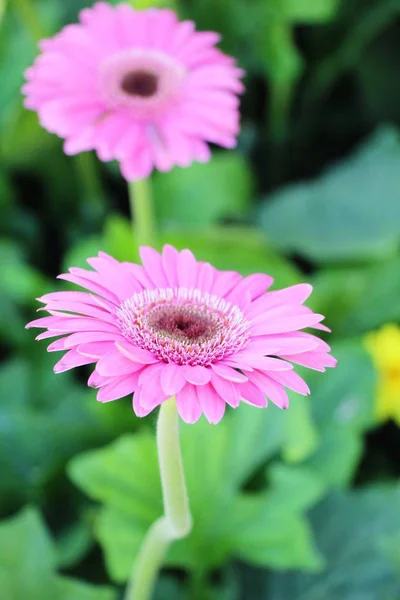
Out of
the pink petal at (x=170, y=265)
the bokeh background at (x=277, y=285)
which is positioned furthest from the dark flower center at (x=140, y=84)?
the pink petal at (x=170, y=265)

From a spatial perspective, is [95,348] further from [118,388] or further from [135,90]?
[135,90]

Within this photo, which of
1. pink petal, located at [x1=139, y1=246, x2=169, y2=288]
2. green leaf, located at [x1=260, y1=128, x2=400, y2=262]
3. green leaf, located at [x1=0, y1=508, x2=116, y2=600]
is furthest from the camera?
green leaf, located at [x1=260, y1=128, x2=400, y2=262]

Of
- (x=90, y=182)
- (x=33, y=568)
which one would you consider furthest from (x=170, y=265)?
(x=90, y=182)

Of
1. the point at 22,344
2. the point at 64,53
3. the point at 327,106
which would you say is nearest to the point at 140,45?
the point at 64,53

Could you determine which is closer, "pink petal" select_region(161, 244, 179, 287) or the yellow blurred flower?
"pink petal" select_region(161, 244, 179, 287)

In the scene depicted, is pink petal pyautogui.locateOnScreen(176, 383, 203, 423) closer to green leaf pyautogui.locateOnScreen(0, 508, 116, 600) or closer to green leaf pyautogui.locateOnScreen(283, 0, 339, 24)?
green leaf pyautogui.locateOnScreen(0, 508, 116, 600)

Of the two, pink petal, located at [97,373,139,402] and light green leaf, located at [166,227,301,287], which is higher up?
light green leaf, located at [166,227,301,287]

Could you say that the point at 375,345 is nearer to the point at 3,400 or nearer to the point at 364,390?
the point at 364,390

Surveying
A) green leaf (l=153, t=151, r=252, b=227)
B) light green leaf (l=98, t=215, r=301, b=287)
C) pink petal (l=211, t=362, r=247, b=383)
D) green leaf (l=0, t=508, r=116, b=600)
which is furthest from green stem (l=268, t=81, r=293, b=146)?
pink petal (l=211, t=362, r=247, b=383)
